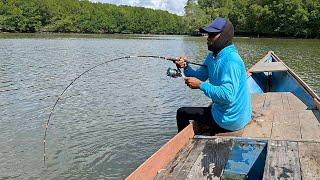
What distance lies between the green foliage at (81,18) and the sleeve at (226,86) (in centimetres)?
11446

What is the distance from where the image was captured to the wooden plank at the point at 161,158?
4738 mm

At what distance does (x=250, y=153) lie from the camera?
5895 mm

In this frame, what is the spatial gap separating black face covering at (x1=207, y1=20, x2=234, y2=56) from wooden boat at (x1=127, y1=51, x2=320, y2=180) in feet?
4.48

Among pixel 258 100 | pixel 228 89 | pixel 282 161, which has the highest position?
pixel 228 89

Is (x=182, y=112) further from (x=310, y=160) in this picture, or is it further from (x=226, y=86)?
(x=310, y=160)

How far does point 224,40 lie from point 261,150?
1.69 metres

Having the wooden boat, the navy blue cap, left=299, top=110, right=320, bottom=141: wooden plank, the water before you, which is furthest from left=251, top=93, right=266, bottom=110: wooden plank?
the navy blue cap

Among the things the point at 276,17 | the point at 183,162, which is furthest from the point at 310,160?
the point at 276,17

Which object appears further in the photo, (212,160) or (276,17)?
(276,17)

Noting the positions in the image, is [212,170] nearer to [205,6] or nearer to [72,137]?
[72,137]

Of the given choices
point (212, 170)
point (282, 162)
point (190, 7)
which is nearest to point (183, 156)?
point (212, 170)

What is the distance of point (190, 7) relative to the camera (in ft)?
404

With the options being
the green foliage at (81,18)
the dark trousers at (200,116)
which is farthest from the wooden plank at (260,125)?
the green foliage at (81,18)

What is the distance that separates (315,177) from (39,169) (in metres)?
5.60
